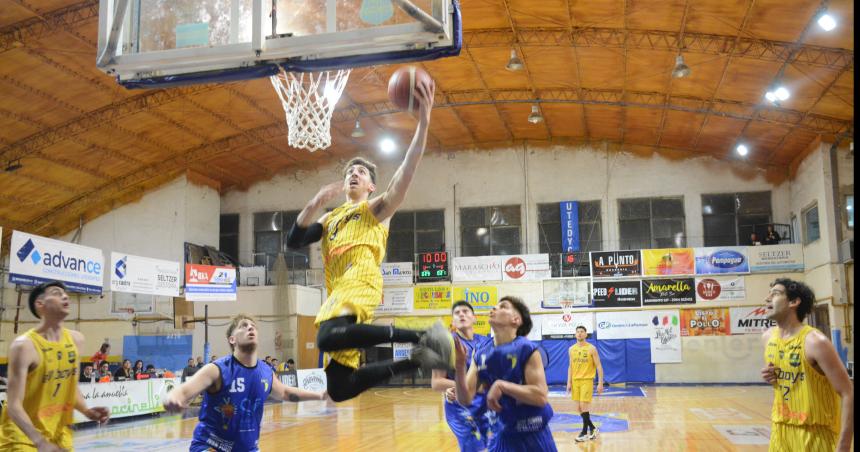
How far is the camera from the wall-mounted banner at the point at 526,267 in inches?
1044

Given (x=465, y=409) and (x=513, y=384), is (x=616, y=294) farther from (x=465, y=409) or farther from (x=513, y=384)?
(x=513, y=384)

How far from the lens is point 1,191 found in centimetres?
2555

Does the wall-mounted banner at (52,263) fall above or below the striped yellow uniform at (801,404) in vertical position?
above

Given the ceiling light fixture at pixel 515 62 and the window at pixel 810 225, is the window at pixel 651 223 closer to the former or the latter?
the window at pixel 810 225

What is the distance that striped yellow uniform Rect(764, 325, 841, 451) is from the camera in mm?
4711

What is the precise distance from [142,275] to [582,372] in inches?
441

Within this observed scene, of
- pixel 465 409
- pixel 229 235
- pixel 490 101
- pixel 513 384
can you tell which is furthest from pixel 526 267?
pixel 513 384

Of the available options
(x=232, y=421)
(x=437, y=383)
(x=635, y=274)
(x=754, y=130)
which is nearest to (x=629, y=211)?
(x=635, y=274)

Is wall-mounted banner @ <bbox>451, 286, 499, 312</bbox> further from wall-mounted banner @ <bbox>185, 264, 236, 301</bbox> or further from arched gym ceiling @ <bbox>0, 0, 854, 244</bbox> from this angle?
wall-mounted banner @ <bbox>185, 264, 236, 301</bbox>

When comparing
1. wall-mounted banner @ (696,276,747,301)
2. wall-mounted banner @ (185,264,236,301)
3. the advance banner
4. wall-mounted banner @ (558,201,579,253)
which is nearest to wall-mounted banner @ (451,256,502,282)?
wall-mounted banner @ (558,201,579,253)

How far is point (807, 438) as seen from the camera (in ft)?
15.6

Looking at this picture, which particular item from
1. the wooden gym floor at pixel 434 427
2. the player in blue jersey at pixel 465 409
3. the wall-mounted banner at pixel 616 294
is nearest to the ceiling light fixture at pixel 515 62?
the wooden gym floor at pixel 434 427

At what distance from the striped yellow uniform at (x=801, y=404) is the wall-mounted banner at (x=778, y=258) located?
2234 centimetres

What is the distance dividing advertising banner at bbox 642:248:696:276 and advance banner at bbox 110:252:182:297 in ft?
51.5
